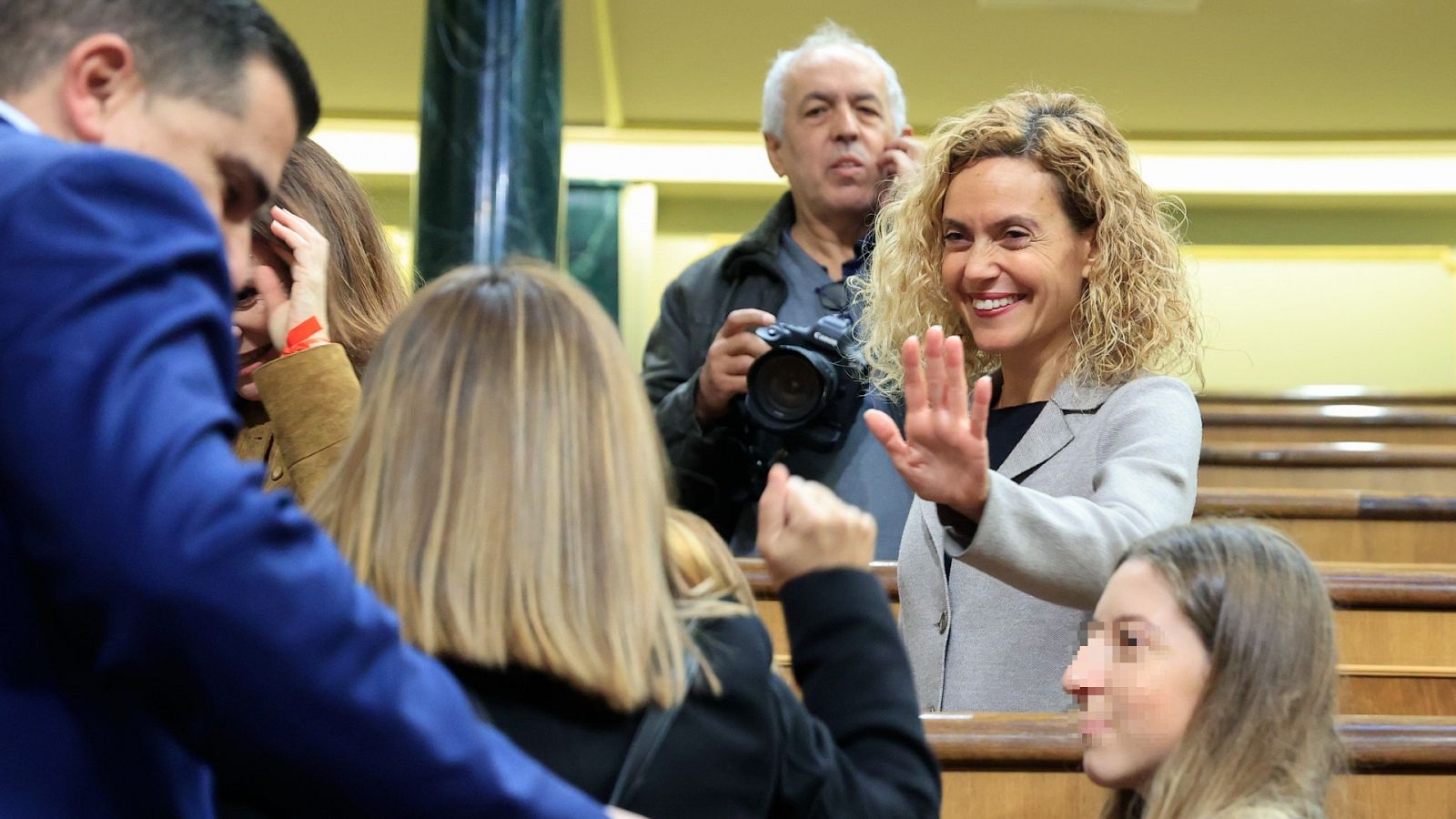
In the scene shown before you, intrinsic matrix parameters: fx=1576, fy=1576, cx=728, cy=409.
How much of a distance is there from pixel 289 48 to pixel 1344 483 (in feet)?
7.83

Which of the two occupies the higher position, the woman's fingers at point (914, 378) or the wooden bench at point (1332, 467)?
the woman's fingers at point (914, 378)

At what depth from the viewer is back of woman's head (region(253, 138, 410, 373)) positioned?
4.26 feet

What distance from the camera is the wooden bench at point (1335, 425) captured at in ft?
10.8

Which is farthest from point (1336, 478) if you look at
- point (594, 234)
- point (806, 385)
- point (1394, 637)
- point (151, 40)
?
point (594, 234)

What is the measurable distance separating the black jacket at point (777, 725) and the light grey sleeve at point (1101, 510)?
40 centimetres

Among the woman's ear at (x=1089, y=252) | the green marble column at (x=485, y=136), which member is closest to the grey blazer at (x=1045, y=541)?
the woman's ear at (x=1089, y=252)

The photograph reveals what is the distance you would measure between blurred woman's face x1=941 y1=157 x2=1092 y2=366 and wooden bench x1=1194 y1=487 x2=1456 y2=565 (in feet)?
2.53

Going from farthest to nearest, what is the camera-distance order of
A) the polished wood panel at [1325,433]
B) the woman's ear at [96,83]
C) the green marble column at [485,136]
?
the polished wood panel at [1325,433] → the green marble column at [485,136] → the woman's ear at [96,83]

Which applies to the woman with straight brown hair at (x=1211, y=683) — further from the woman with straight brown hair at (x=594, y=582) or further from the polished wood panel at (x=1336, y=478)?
the polished wood panel at (x=1336, y=478)

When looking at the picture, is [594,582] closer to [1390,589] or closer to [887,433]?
[887,433]

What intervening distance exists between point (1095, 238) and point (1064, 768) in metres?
0.49

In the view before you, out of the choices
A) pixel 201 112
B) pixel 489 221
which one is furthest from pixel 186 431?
pixel 489 221

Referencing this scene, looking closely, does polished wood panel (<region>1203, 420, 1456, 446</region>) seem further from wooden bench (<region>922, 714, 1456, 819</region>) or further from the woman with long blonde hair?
wooden bench (<region>922, 714, 1456, 819</region>)

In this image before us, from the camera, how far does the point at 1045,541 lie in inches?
45.6
